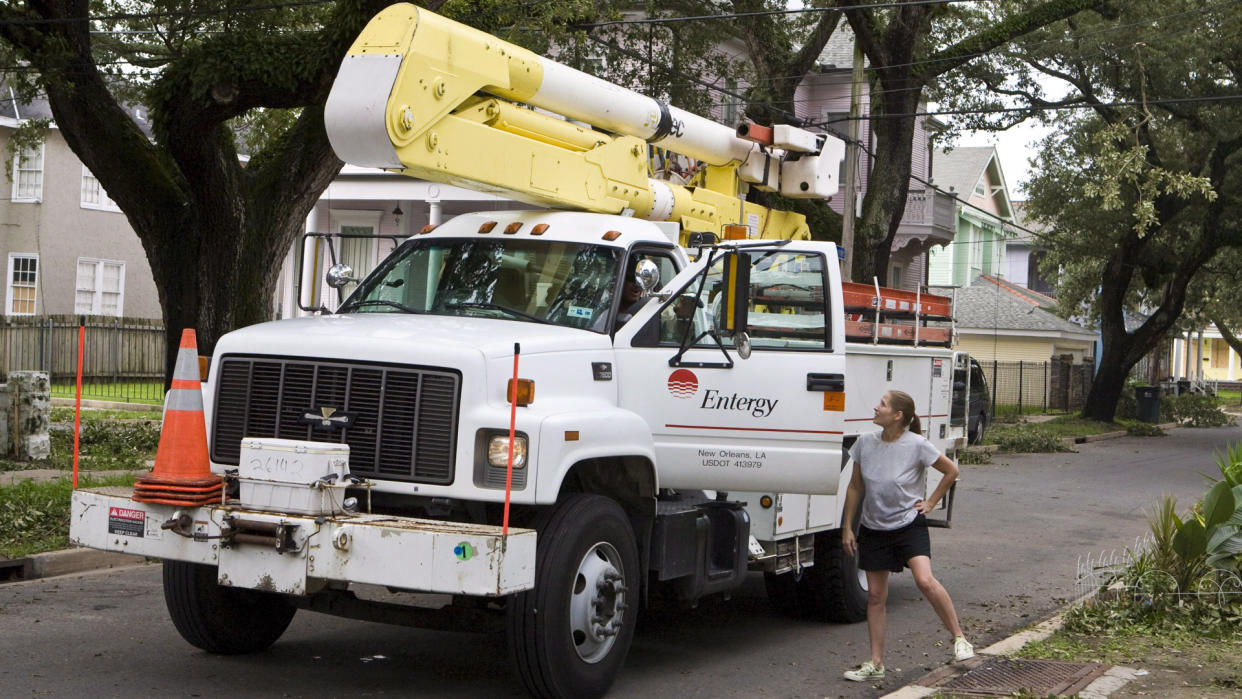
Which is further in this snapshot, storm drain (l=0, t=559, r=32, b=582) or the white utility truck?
storm drain (l=0, t=559, r=32, b=582)

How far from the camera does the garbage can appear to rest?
1612 inches

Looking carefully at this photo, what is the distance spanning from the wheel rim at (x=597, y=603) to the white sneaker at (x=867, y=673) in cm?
159

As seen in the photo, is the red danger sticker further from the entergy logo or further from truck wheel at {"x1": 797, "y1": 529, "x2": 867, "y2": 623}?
truck wheel at {"x1": 797, "y1": 529, "x2": 867, "y2": 623}

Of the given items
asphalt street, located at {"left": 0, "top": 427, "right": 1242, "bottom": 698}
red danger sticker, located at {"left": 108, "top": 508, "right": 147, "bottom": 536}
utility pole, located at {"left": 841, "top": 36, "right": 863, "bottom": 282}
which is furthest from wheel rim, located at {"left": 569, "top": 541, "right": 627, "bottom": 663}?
utility pole, located at {"left": 841, "top": 36, "right": 863, "bottom": 282}

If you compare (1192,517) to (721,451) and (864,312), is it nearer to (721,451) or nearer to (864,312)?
(864,312)

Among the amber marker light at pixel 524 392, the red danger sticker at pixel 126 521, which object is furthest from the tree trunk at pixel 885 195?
the red danger sticker at pixel 126 521

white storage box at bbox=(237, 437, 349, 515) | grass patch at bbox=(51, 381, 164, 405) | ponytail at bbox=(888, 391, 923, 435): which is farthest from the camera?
grass patch at bbox=(51, 381, 164, 405)

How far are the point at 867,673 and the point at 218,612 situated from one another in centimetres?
369

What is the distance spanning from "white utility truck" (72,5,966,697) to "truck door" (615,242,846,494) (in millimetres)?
14

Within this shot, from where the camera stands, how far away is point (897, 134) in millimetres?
23188

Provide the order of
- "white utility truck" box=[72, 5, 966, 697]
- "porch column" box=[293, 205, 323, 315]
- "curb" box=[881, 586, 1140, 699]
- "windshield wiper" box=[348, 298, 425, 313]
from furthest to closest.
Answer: "porch column" box=[293, 205, 323, 315], "windshield wiper" box=[348, 298, 425, 313], "curb" box=[881, 586, 1140, 699], "white utility truck" box=[72, 5, 966, 697]

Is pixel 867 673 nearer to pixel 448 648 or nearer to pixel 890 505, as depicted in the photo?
pixel 890 505

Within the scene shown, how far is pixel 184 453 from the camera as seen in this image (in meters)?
6.80

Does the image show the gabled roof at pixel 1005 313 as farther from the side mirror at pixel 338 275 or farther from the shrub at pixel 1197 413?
the side mirror at pixel 338 275
